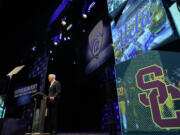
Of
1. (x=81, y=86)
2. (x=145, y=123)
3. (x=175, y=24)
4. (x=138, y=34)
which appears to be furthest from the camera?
(x=81, y=86)

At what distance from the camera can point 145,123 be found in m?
1.14

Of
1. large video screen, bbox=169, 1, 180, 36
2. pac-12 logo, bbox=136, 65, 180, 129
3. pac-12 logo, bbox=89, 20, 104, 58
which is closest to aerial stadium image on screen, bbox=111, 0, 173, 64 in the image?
large video screen, bbox=169, 1, 180, 36

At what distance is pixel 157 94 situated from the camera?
3.68 feet

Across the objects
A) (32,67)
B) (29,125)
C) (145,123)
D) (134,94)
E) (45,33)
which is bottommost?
(29,125)

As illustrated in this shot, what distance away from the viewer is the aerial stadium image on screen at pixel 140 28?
4.35ft

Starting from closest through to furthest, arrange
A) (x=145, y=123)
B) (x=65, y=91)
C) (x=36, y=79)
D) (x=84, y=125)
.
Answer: (x=145, y=123), (x=84, y=125), (x=65, y=91), (x=36, y=79)

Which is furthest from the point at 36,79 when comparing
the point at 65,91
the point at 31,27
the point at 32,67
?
the point at 31,27

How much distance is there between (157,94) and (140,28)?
85cm

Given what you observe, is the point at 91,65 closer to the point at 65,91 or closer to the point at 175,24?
the point at 65,91

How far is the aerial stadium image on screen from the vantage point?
1.33 m

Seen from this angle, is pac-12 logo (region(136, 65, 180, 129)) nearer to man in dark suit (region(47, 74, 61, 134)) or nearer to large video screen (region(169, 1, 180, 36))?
large video screen (region(169, 1, 180, 36))

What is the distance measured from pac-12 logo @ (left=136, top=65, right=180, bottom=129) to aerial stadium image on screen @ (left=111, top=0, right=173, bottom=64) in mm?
352

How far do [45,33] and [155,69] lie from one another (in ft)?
17.6

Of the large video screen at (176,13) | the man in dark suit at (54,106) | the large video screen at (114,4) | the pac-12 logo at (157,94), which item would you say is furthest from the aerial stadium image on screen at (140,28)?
the man in dark suit at (54,106)
